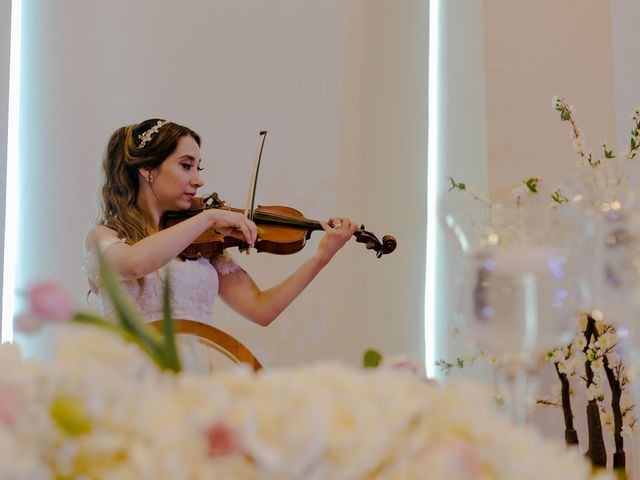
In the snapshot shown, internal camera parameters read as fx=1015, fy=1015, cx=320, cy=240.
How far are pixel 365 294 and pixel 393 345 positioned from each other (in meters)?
0.19

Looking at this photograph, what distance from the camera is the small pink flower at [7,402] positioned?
51 cm

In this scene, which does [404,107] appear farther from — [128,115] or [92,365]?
[92,365]

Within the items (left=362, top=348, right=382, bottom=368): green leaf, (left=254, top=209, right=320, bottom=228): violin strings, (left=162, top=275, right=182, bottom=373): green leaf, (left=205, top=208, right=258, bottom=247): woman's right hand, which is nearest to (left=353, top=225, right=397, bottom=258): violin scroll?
(left=254, top=209, right=320, bottom=228): violin strings

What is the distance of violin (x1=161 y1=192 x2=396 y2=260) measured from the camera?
8.00 ft

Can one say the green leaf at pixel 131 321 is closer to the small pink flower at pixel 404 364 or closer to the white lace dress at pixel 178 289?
the small pink flower at pixel 404 364

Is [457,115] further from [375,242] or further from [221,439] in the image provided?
[221,439]

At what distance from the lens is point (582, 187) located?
89cm

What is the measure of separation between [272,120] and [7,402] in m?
2.87

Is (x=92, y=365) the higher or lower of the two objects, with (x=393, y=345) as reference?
higher

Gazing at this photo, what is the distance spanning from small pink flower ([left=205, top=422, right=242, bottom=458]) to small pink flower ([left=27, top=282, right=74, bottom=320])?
0.09 m

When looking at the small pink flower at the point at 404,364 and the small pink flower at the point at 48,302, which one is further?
the small pink flower at the point at 404,364

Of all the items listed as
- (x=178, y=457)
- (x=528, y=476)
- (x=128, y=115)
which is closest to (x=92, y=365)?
(x=178, y=457)

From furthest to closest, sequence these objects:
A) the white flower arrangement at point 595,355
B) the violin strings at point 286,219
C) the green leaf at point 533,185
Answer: the violin strings at point 286,219 < the white flower arrangement at point 595,355 < the green leaf at point 533,185

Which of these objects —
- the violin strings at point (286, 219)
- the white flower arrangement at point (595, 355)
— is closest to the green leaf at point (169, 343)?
the white flower arrangement at point (595, 355)
